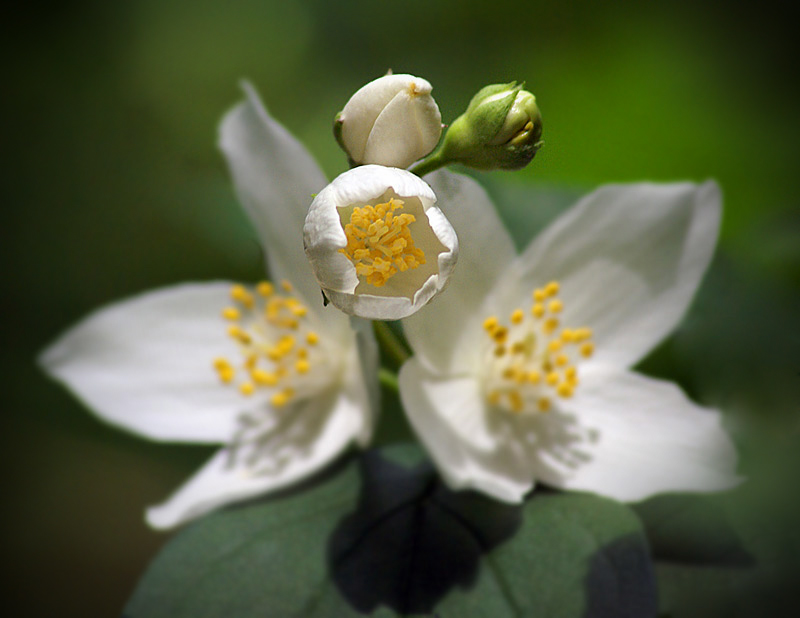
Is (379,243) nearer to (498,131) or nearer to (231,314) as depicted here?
(498,131)

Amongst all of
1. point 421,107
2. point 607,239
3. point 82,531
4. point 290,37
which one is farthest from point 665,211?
point 82,531

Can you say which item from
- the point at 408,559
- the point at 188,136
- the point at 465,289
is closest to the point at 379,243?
the point at 465,289

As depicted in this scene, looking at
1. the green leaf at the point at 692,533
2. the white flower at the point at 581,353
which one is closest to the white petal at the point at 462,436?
the white flower at the point at 581,353

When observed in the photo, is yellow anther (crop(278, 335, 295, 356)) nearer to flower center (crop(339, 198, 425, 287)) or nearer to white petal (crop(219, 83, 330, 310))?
white petal (crop(219, 83, 330, 310))

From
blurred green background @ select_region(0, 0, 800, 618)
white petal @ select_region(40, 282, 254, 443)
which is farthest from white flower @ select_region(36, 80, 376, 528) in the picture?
blurred green background @ select_region(0, 0, 800, 618)

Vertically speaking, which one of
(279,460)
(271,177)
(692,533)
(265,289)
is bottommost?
(692,533)

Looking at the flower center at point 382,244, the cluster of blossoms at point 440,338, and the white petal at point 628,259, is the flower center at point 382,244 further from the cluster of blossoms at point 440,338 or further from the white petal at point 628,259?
the white petal at point 628,259

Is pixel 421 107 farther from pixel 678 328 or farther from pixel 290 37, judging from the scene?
pixel 290 37
